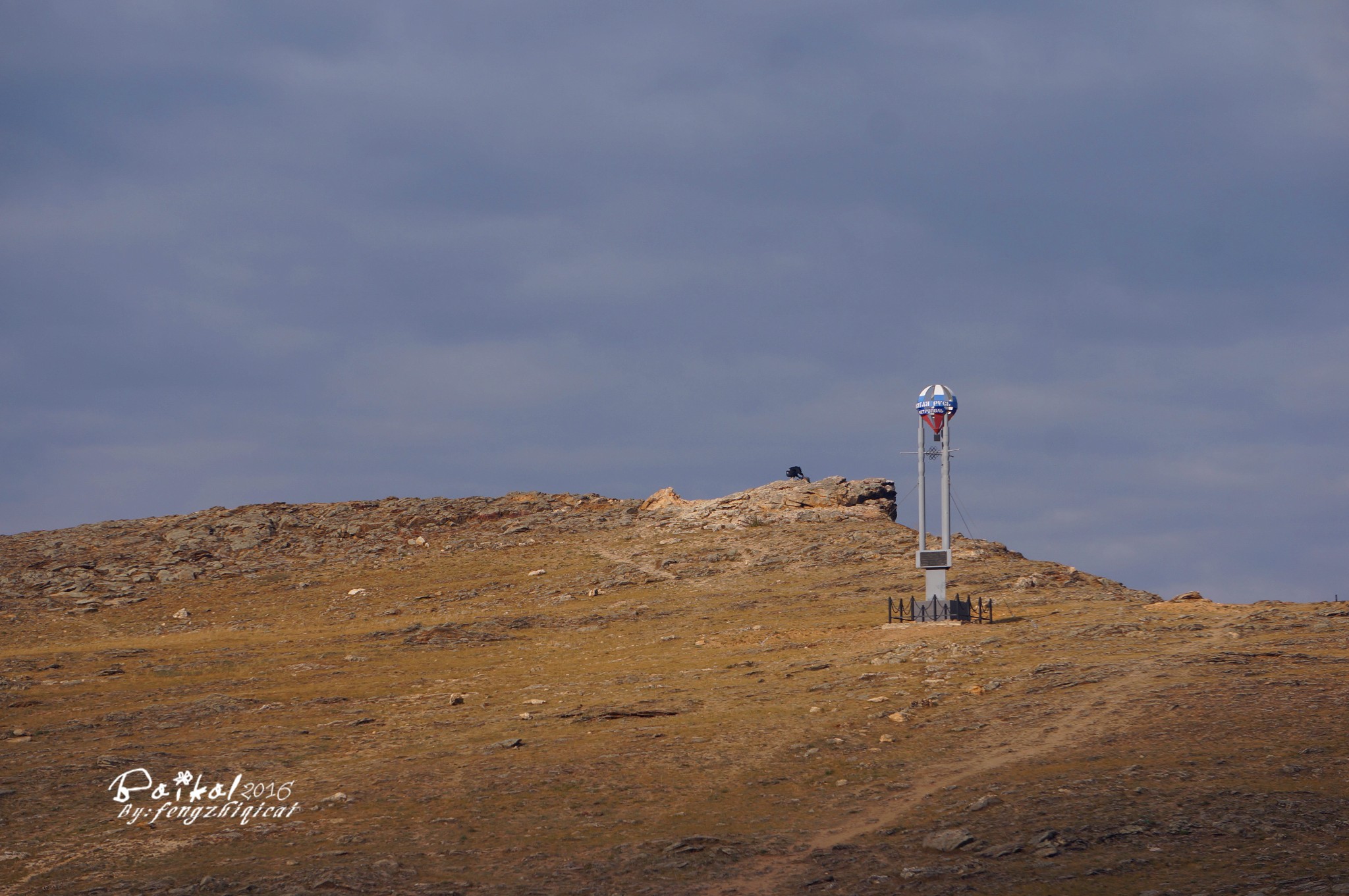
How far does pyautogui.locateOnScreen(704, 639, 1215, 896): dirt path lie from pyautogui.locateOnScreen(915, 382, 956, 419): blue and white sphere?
16397 mm

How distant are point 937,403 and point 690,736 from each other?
24.3m

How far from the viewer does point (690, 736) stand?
103 feet

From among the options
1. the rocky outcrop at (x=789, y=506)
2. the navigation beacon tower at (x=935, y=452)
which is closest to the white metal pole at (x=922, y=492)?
the navigation beacon tower at (x=935, y=452)

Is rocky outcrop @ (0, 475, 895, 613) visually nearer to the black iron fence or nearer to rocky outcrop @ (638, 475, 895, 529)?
rocky outcrop @ (638, 475, 895, 529)

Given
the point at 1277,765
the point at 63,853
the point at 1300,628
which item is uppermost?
the point at 1300,628

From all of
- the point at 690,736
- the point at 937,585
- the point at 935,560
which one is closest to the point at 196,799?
the point at 690,736

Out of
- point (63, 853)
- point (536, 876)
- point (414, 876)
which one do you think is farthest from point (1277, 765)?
point (63, 853)

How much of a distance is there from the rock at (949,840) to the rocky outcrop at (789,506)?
48099 mm

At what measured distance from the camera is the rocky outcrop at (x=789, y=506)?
71.4m

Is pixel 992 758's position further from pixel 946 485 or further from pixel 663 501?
pixel 663 501

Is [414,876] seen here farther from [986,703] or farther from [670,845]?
[986,703]

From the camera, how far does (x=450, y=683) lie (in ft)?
138

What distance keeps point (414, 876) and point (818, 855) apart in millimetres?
8133

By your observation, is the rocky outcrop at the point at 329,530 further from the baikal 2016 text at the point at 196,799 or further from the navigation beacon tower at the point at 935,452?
the baikal 2016 text at the point at 196,799
